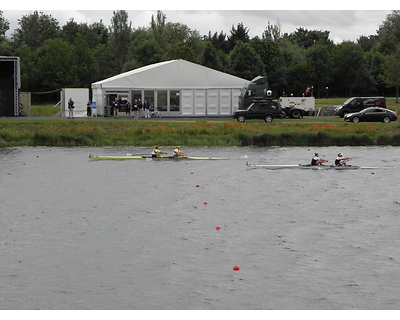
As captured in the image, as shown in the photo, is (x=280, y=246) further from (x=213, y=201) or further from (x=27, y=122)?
(x=27, y=122)

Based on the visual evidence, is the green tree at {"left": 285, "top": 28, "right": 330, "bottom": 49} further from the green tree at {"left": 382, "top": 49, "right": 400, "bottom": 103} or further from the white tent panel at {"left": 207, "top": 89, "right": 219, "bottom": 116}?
the white tent panel at {"left": 207, "top": 89, "right": 219, "bottom": 116}

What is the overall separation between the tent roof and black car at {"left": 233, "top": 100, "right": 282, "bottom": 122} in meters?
→ 7.70

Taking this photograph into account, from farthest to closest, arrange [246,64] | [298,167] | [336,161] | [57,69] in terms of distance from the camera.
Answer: [57,69] < [246,64] < [298,167] < [336,161]

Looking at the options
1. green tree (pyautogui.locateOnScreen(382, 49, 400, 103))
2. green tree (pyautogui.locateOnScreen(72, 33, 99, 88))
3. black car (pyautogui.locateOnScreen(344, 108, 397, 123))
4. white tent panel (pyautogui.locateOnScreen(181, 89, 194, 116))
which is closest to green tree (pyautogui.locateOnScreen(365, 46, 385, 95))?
green tree (pyautogui.locateOnScreen(382, 49, 400, 103))

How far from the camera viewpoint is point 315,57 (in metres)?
107

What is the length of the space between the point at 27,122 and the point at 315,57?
2340 inches

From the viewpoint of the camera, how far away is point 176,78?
69.5m

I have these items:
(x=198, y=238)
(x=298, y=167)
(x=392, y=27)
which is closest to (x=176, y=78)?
(x=298, y=167)

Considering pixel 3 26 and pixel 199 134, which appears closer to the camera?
pixel 199 134

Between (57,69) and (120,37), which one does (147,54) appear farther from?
(120,37)

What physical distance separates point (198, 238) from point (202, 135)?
2958 centimetres

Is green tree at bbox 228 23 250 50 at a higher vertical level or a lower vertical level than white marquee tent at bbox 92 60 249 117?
higher

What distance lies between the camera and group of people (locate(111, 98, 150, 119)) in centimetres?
6750

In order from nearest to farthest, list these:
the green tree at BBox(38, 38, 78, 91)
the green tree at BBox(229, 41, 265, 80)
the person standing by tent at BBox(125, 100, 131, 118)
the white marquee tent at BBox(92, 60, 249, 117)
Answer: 1. the person standing by tent at BBox(125, 100, 131, 118)
2. the white marquee tent at BBox(92, 60, 249, 117)
3. the green tree at BBox(229, 41, 265, 80)
4. the green tree at BBox(38, 38, 78, 91)
